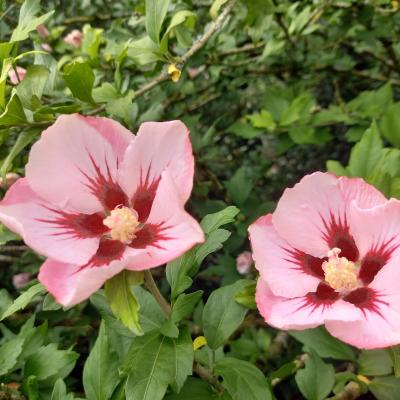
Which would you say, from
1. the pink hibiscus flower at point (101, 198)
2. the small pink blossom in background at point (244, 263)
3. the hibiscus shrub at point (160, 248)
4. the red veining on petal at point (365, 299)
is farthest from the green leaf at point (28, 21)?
the small pink blossom in background at point (244, 263)

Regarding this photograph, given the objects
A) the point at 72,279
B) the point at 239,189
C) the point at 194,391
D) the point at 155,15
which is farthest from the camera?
the point at 239,189

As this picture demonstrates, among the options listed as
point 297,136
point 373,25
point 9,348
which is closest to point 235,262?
point 297,136

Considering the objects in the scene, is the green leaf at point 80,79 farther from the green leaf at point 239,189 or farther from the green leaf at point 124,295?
the green leaf at point 239,189

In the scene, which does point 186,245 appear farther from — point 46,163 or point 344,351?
point 344,351

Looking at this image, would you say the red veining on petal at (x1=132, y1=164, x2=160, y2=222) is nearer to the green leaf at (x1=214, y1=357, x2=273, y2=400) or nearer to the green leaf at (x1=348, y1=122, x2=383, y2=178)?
the green leaf at (x1=214, y1=357, x2=273, y2=400)

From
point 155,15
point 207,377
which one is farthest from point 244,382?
point 155,15

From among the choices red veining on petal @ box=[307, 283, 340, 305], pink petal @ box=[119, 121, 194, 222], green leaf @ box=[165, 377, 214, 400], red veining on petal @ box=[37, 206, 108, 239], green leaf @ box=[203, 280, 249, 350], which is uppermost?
pink petal @ box=[119, 121, 194, 222]

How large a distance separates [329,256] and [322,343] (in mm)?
299

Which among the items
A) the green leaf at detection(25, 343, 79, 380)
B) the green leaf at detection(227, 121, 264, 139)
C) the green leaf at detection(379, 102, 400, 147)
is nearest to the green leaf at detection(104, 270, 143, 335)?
the green leaf at detection(25, 343, 79, 380)

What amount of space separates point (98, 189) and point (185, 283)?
8.2 inches

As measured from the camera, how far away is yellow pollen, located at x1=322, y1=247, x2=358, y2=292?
2.95ft

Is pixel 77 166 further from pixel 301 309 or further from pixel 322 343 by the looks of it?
pixel 322 343

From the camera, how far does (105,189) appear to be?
910mm

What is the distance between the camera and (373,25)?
Answer: 7.04 feet
